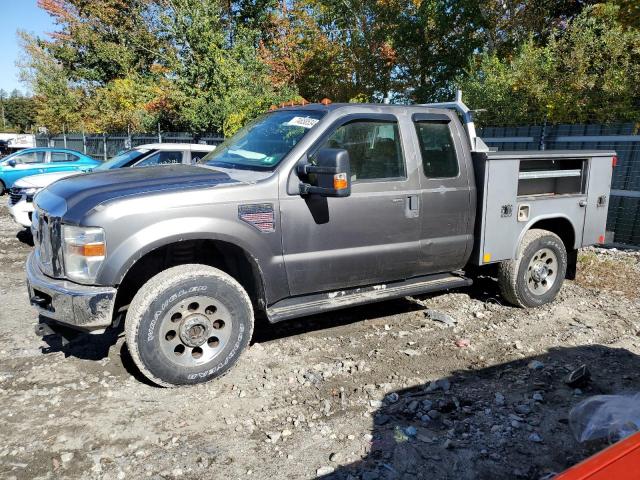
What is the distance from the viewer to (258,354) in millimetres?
4488

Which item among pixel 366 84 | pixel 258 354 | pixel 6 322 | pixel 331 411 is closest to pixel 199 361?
pixel 258 354

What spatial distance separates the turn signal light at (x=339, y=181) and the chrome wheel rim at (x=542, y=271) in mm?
2715

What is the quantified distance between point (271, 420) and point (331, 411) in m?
0.42

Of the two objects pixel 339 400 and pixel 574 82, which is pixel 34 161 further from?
pixel 339 400

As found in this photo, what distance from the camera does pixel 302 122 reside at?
445cm

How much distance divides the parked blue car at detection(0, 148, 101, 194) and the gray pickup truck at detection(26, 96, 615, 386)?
1232 cm

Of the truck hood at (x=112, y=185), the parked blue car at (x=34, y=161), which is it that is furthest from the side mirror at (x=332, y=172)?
the parked blue car at (x=34, y=161)

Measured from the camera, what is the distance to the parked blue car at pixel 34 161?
606 inches

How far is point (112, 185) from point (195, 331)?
122 cm

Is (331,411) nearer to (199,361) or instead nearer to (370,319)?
(199,361)

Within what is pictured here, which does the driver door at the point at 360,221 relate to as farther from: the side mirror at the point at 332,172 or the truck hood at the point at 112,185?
the truck hood at the point at 112,185

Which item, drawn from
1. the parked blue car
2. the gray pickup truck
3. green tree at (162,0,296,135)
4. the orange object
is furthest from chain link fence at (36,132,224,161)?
the orange object

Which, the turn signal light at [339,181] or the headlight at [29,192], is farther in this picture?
the headlight at [29,192]

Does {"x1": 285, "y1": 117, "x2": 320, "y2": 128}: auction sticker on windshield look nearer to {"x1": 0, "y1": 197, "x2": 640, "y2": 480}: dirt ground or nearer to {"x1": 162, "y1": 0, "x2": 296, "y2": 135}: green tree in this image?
{"x1": 0, "y1": 197, "x2": 640, "y2": 480}: dirt ground
